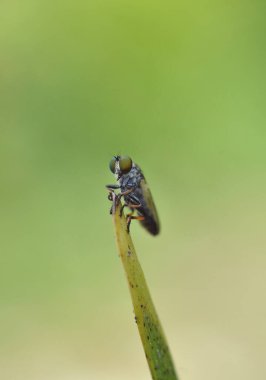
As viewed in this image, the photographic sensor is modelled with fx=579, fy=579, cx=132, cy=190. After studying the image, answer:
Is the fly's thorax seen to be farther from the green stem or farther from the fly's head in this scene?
the green stem

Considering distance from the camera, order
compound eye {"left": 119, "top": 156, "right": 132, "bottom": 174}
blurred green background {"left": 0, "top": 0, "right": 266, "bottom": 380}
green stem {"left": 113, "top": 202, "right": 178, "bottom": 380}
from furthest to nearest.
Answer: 1. blurred green background {"left": 0, "top": 0, "right": 266, "bottom": 380}
2. compound eye {"left": 119, "top": 156, "right": 132, "bottom": 174}
3. green stem {"left": 113, "top": 202, "right": 178, "bottom": 380}

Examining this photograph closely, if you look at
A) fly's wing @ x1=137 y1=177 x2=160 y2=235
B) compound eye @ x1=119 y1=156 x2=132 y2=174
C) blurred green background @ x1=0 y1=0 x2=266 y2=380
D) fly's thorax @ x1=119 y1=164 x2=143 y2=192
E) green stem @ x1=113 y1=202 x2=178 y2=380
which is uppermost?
blurred green background @ x1=0 y1=0 x2=266 y2=380

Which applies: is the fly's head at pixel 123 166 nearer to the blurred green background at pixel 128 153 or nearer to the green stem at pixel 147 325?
the green stem at pixel 147 325

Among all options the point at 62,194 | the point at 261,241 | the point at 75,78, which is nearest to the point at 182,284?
the point at 261,241

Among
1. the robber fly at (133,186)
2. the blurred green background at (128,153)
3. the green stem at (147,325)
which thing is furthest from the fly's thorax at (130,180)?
the blurred green background at (128,153)

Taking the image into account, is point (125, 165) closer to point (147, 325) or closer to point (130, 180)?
point (130, 180)

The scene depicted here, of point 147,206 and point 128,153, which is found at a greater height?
point 128,153

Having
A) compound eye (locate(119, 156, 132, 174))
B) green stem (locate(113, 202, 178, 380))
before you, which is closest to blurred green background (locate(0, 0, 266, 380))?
compound eye (locate(119, 156, 132, 174))

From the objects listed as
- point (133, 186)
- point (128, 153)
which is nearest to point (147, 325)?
point (133, 186)
